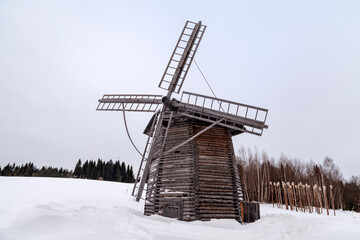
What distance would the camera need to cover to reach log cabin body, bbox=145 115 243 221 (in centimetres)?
1121

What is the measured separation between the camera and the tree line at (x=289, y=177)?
38.2 m

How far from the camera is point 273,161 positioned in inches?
2014

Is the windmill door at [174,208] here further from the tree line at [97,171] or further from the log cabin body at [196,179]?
the tree line at [97,171]

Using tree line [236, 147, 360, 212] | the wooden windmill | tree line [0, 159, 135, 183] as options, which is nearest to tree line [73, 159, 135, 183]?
tree line [0, 159, 135, 183]

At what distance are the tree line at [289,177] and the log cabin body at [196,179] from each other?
2467cm

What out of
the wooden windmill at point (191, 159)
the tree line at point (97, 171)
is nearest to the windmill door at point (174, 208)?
the wooden windmill at point (191, 159)

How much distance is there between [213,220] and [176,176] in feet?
10.0

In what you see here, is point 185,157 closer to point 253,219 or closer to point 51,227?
point 253,219

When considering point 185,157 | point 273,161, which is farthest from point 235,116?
point 273,161

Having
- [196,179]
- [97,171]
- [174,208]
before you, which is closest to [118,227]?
[174,208]

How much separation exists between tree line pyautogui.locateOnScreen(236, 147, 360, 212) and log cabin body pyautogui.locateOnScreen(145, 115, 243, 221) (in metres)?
24.7

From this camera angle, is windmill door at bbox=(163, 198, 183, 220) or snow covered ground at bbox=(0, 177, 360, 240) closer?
snow covered ground at bbox=(0, 177, 360, 240)

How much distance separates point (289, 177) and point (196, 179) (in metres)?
39.0

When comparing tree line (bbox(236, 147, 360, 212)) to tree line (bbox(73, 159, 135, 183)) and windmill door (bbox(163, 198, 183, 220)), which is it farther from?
tree line (bbox(73, 159, 135, 183))
